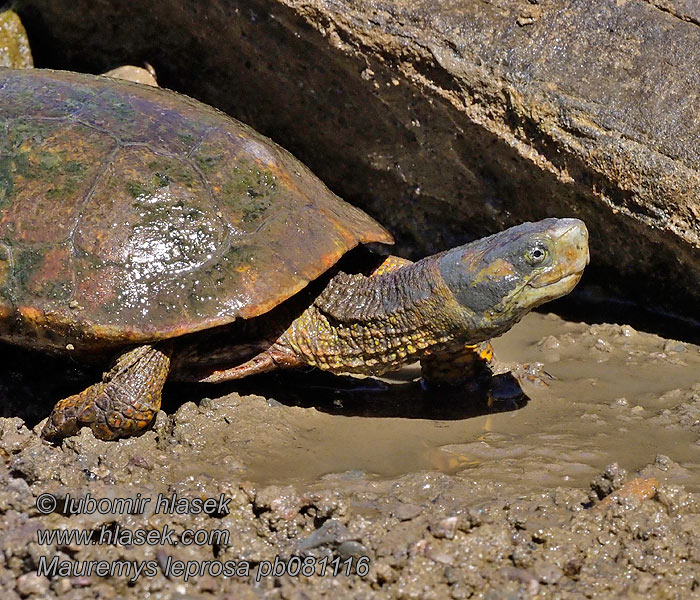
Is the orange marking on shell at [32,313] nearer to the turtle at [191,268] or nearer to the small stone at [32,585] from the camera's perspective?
the turtle at [191,268]

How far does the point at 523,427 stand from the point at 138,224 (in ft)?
5.99

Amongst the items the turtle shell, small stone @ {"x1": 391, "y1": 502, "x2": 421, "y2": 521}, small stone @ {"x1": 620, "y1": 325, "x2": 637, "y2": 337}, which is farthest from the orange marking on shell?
small stone @ {"x1": 620, "y1": 325, "x2": 637, "y2": 337}

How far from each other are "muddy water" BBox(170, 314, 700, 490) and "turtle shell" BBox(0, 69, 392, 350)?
0.60m

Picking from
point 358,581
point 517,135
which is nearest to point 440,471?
point 358,581

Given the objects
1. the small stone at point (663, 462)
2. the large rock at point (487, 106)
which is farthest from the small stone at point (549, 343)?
the small stone at point (663, 462)

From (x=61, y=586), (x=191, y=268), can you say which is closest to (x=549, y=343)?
(x=191, y=268)

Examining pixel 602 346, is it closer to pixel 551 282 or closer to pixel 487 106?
pixel 551 282

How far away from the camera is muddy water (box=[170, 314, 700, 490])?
10.8 ft

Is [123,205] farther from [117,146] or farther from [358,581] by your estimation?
[358,581]

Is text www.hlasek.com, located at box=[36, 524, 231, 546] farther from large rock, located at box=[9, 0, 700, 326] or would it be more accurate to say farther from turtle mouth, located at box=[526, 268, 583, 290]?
large rock, located at box=[9, 0, 700, 326]

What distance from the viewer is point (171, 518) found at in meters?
2.94

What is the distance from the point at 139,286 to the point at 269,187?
2.50ft

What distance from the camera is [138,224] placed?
3.57 meters

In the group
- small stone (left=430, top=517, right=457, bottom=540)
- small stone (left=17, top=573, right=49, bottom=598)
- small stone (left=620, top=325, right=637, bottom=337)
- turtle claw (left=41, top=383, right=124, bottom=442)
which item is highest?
small stone (left=430, top=517, right=457, bottom=540)
